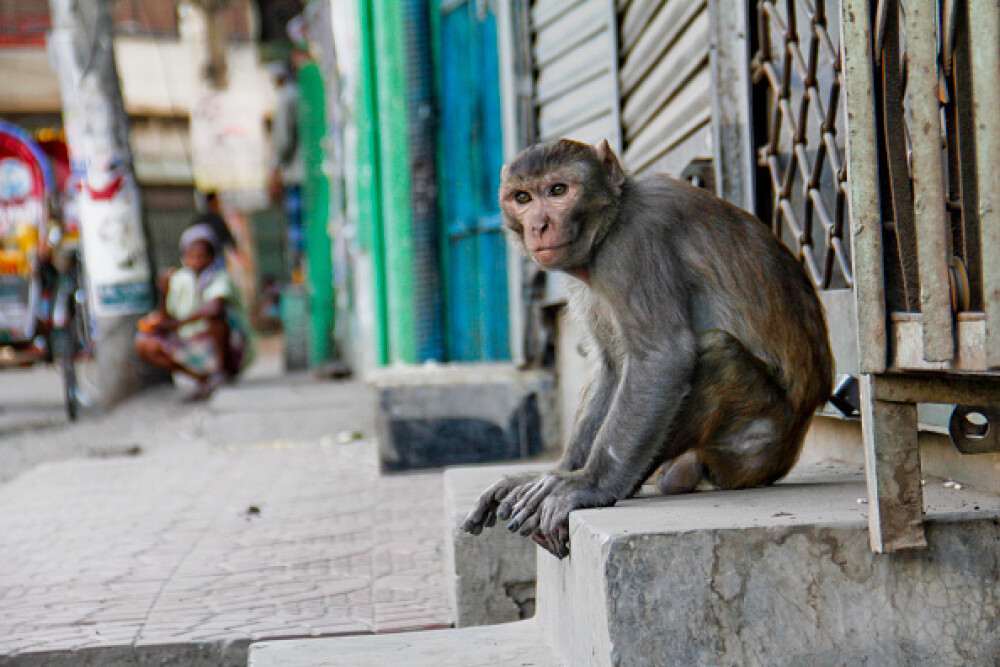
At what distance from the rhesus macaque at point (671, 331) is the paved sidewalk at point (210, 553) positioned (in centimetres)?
92

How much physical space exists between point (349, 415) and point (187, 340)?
334cm

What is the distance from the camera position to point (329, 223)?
14.7 m

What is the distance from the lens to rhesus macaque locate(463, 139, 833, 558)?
7.64 ft

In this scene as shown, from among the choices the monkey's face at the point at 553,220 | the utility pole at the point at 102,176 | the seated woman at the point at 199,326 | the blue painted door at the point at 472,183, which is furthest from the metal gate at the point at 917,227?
the utility pole at the point at 102,176

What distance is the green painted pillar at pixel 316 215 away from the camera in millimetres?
13742

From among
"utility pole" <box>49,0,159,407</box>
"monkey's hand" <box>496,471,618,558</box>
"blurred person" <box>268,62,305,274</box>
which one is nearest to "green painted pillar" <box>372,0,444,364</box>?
"monkey's hand" <box>496,471,618,558</box>

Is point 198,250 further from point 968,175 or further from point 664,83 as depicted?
point 968,175

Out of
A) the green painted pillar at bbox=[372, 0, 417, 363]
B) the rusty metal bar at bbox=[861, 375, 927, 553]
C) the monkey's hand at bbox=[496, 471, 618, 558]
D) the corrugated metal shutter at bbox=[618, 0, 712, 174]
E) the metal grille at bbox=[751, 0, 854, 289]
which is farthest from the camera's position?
the green painted pillar at bbox=[372, 0, 417, 363]

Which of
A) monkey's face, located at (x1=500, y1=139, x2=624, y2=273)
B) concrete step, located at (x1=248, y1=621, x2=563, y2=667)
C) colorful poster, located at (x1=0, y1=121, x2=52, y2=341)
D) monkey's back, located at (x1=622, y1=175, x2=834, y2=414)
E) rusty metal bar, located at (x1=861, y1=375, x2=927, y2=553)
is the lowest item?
concrete step, located at (x1=248, y1=621, x2=563, y2=667)

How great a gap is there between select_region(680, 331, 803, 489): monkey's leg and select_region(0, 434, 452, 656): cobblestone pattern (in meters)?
1.05

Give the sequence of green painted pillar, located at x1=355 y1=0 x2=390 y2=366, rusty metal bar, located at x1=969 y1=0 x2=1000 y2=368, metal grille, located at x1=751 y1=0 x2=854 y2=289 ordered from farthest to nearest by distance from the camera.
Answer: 1. green painted pillar, located at x1=355 y1=0 x2=390 y2=366
2. metal grille, located at x1=751 y1=0 x2=854 y2=289
3. rusty metal bar, located at x1=969 y1=0 x2=1000 y2=368

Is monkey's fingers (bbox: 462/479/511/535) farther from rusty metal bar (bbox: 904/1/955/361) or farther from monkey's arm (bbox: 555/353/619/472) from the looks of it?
rusty metal bar (bbox: 904/1/955/361)

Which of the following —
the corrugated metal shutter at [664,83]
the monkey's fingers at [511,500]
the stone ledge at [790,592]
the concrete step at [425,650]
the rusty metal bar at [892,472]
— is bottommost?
the concrete step at [425,650]

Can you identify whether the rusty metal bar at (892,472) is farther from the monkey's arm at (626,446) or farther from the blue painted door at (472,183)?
Answer: the blue painted door at (472,183)
